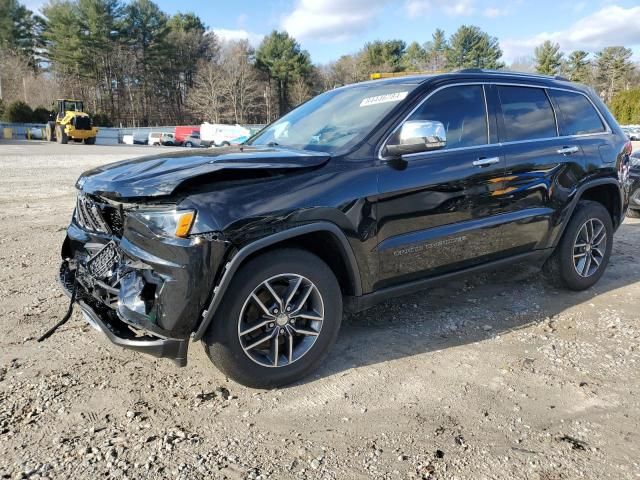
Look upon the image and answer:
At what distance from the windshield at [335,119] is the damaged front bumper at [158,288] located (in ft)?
4.05

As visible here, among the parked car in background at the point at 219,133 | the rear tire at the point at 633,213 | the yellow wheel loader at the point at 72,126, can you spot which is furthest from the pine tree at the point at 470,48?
the rear tire at the point at 633,213

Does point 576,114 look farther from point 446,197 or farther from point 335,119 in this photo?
point 335,119

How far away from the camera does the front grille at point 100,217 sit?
2934 millimetres

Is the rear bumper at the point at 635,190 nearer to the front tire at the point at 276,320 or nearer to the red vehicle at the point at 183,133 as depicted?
the front tire at the point at 276,320

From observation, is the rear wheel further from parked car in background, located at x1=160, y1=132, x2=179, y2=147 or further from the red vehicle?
the red vehicle

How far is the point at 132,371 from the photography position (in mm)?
3260

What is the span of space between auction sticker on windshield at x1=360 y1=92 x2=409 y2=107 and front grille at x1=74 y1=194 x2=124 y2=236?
6.35 ft

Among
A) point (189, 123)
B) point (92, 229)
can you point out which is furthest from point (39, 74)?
point (92, 229)

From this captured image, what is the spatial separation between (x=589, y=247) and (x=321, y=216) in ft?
10.4

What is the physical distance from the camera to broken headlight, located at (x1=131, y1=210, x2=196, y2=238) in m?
2.61

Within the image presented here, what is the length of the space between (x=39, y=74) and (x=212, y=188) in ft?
244

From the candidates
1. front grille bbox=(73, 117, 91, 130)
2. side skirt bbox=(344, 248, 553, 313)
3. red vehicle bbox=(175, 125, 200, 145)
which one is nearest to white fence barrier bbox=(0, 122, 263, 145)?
red vehicle bbox=(175, 125, 200, 145)

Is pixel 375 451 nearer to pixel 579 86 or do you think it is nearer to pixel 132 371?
pixel 132 371

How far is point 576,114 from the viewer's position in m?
4.75
